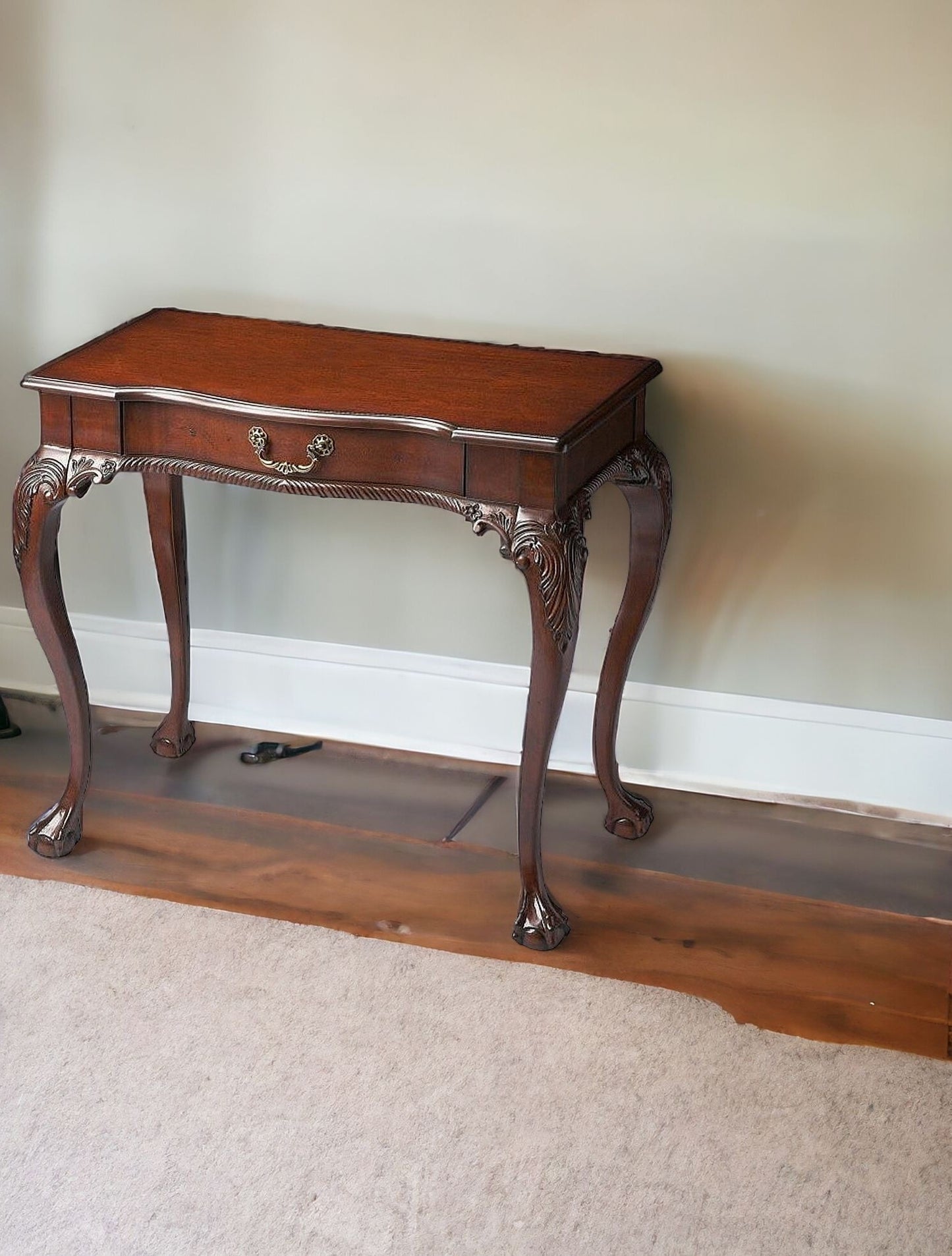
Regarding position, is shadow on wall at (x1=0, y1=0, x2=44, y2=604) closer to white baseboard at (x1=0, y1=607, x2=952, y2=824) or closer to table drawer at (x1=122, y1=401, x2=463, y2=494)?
white baseboard at (x1=0, y1=607, x2=952, y2=824)

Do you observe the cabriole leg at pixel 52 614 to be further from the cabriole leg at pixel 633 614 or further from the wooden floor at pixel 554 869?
the cabriole leg at pixel 633 614

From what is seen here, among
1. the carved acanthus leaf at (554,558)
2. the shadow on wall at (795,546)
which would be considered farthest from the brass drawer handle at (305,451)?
the shadow on wall at (795,546)

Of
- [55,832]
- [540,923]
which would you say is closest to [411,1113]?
[540,923]

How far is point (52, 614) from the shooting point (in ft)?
6.93

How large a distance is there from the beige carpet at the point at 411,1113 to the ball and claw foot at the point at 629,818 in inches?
17.4

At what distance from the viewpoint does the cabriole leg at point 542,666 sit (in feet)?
5.91

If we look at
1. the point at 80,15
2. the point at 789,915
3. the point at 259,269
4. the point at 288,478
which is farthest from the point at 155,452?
the point at 789,915

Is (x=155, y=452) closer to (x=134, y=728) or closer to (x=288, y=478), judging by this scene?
(x=288, y=478)

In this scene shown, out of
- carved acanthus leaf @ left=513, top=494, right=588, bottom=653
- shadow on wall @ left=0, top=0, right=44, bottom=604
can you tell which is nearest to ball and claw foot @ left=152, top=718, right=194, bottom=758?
shadow on wall @ left=0, top=0, right=44, bottom=604

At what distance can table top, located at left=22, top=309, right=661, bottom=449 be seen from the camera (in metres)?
1.82

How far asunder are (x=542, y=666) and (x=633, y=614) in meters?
0.41

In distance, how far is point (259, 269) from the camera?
2.37 metres

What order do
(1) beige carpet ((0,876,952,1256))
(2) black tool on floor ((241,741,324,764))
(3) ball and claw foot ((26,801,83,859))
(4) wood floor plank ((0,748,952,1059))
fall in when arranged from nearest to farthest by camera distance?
1. (1) beige carpet ((0,876,952,1256))
2. (4) wood floor plank ((0,748,952,1059))
3. (3) ball and claw foot ((26,801,83,859))
4. (2) black tool on floor ((241,741,324,764))

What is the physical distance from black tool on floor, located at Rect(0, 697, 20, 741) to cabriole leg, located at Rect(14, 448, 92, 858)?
0.40m
